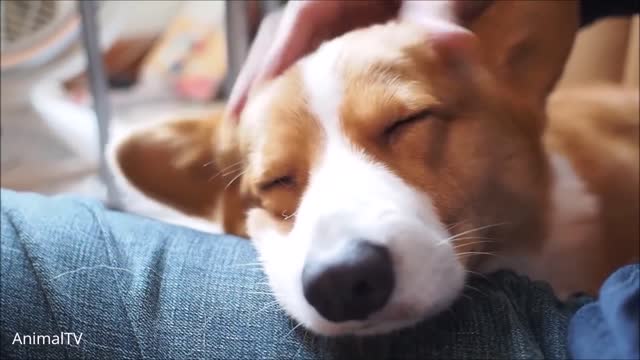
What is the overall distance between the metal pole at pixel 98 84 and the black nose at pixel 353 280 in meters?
0.58

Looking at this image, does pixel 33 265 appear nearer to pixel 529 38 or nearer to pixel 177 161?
pixel 177 161

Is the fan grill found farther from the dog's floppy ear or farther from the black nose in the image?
the black nose

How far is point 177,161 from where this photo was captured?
1.07 metres

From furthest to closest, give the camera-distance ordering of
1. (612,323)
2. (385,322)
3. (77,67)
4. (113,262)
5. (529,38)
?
(77,67) → (529,38) → (113,262) → (385,322) → (612,323)

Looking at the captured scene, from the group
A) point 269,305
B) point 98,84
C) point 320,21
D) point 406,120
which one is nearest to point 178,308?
point 269,305

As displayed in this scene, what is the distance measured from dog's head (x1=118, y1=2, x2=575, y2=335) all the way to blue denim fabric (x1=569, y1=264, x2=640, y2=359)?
13 centimetres

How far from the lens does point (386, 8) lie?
1.04 m

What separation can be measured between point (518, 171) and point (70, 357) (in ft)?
1.64

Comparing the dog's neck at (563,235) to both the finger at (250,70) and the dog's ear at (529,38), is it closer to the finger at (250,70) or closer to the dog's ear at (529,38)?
the dog's ear at (529,38)

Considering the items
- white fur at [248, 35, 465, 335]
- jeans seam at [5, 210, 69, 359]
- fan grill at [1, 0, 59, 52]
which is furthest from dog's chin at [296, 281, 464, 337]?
fan grill at [1, 0, 59, 52]

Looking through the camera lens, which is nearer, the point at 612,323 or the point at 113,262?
the point at 612,323

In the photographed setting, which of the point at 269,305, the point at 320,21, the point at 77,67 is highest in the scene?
the point at 320,21

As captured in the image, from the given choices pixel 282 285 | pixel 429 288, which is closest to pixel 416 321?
pixel 429 288

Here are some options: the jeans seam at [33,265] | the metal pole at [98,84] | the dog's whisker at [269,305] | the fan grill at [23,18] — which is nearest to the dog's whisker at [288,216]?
the dog's whisker at [269,305]
